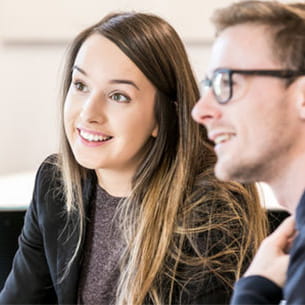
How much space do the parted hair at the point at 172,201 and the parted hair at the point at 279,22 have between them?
1.34 feet

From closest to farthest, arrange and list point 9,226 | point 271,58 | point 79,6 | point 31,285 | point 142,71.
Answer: point 271,58
point 142,71
point 31,285
point 9,226
point 79,6

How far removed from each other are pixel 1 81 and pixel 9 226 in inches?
46.8

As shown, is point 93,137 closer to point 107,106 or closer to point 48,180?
point 107,106

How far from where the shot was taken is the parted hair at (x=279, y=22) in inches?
40.6

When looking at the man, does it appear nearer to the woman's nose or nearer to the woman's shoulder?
the woman's nose

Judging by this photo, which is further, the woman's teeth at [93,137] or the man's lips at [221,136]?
the woman's teeth at [93,137]

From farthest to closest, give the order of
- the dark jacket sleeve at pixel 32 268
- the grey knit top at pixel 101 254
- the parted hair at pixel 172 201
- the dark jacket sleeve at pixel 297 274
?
the dark jacket sleeve at pixel 32 268 → the grey knit top at pixel 101 254 → the parted hair at pixel 172 201 → the dark jacket sleeve at pixel 297 274

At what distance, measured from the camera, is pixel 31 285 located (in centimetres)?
170

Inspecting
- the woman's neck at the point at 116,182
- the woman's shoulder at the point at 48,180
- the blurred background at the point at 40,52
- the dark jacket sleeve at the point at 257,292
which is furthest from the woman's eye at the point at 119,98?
the blurred background at the point at 40,52

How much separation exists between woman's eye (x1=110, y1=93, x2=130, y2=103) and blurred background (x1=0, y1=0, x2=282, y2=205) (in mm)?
1195

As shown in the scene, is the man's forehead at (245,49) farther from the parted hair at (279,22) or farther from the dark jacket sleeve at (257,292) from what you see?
the dark jacket sleeve at (257,292)

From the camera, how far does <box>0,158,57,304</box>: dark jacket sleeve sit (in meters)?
1.70

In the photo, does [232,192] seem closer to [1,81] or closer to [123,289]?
[123,289]

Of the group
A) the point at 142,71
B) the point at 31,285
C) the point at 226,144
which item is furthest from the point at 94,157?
the point at 226,144
